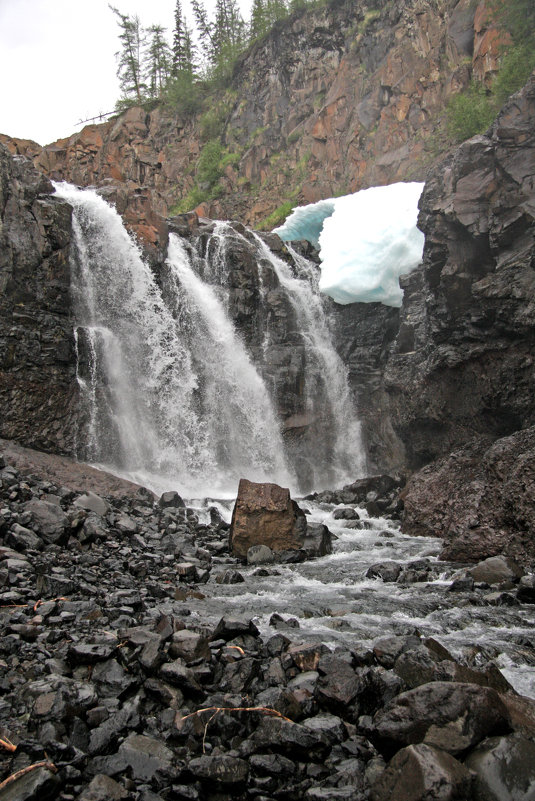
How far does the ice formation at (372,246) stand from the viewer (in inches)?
757

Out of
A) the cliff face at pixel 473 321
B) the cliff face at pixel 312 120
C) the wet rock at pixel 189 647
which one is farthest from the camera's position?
the cliff face at pixel 312 120

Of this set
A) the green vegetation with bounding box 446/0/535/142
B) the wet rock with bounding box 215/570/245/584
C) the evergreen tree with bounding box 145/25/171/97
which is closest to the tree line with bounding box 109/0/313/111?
the evergreen tree with bounding box 145/25/171/97

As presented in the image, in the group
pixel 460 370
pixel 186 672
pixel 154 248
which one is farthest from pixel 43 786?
pixel 154 248

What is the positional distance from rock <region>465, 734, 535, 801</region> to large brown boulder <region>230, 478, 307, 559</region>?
6.93m

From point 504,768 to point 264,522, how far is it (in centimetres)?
728

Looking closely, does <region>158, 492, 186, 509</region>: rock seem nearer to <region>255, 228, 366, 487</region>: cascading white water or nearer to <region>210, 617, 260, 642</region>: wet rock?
<region>210, 617, 260, 642</region>: wet rock

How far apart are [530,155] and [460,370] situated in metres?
6.11

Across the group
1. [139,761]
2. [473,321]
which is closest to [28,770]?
[139,761]

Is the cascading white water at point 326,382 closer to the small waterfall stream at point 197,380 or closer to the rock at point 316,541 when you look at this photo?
the small waterfall stream at point 197,380

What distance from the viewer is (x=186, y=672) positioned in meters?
3.97

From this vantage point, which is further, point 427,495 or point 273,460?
point 273,460

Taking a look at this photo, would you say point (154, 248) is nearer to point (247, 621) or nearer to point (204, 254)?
point (204, 254)

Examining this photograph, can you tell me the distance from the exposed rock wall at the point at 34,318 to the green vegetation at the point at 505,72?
1697cm

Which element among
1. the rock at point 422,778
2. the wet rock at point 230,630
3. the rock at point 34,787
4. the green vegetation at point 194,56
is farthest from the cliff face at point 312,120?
the rock at point 422,778
